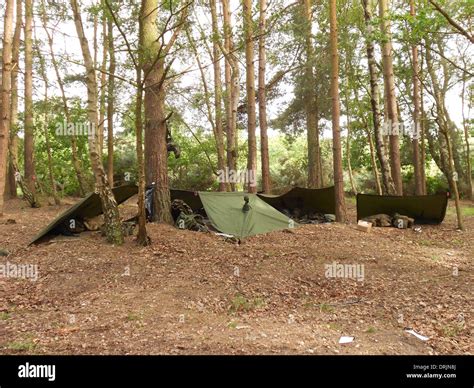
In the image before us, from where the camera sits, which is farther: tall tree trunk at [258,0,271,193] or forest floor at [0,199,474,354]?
tall tree trunk at [258,0,271,193]

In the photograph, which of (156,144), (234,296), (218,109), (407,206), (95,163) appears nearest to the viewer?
(234,296)

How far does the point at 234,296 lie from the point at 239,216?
10.8 feet

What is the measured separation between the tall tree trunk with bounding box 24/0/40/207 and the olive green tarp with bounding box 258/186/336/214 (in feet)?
22.5

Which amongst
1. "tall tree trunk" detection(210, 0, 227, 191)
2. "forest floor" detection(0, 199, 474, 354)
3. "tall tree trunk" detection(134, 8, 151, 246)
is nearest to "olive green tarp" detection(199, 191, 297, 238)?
"forest floor" detection(0, 199, 474, 354)

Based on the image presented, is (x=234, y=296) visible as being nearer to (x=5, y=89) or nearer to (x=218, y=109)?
(x=5, y=89)

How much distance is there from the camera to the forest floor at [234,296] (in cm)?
338

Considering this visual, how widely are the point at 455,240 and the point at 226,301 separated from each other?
549 cm

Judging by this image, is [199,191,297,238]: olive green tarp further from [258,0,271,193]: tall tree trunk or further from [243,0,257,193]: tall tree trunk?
[258,0,271,193]: tall tree trunk

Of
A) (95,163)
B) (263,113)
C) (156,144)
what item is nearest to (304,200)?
(263,113)

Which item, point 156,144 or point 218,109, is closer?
point 156,144

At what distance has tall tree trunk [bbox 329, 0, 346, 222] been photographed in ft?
28.1

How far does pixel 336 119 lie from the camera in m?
8.91

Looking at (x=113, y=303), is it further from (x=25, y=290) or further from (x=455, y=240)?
(x=455, y=240)
